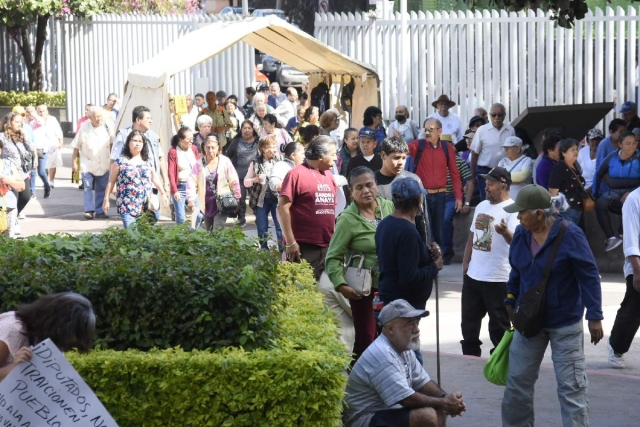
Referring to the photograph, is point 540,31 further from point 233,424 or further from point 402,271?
point 233,424

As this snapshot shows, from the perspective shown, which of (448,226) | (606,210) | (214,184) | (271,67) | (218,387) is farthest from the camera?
(271,67)

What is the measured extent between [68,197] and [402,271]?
1443 centimetres

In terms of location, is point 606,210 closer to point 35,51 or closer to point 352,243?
point 352,243

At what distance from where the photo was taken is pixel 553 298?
7062mm

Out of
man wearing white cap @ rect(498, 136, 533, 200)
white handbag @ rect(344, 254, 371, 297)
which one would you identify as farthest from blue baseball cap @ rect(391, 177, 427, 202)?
man wearing white cap @ rect(498, 136, 533, 200)

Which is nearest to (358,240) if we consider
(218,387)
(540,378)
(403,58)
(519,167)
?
(540,378)

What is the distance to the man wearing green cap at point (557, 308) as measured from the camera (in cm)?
703

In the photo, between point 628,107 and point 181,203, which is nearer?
point 181,203

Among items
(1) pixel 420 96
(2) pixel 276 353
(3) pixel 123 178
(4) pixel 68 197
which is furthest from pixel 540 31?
(2) pixel 276 353

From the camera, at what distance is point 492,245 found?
895 centimetres

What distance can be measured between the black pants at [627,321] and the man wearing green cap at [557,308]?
85.7 inches

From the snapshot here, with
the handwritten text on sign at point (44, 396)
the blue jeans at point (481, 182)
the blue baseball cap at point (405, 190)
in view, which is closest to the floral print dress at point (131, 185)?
the blue jeans at point (481, 182)

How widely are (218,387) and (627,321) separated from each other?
471 cm

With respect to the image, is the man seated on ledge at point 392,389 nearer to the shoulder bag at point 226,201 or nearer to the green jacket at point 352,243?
the green jacket at point 352,243
